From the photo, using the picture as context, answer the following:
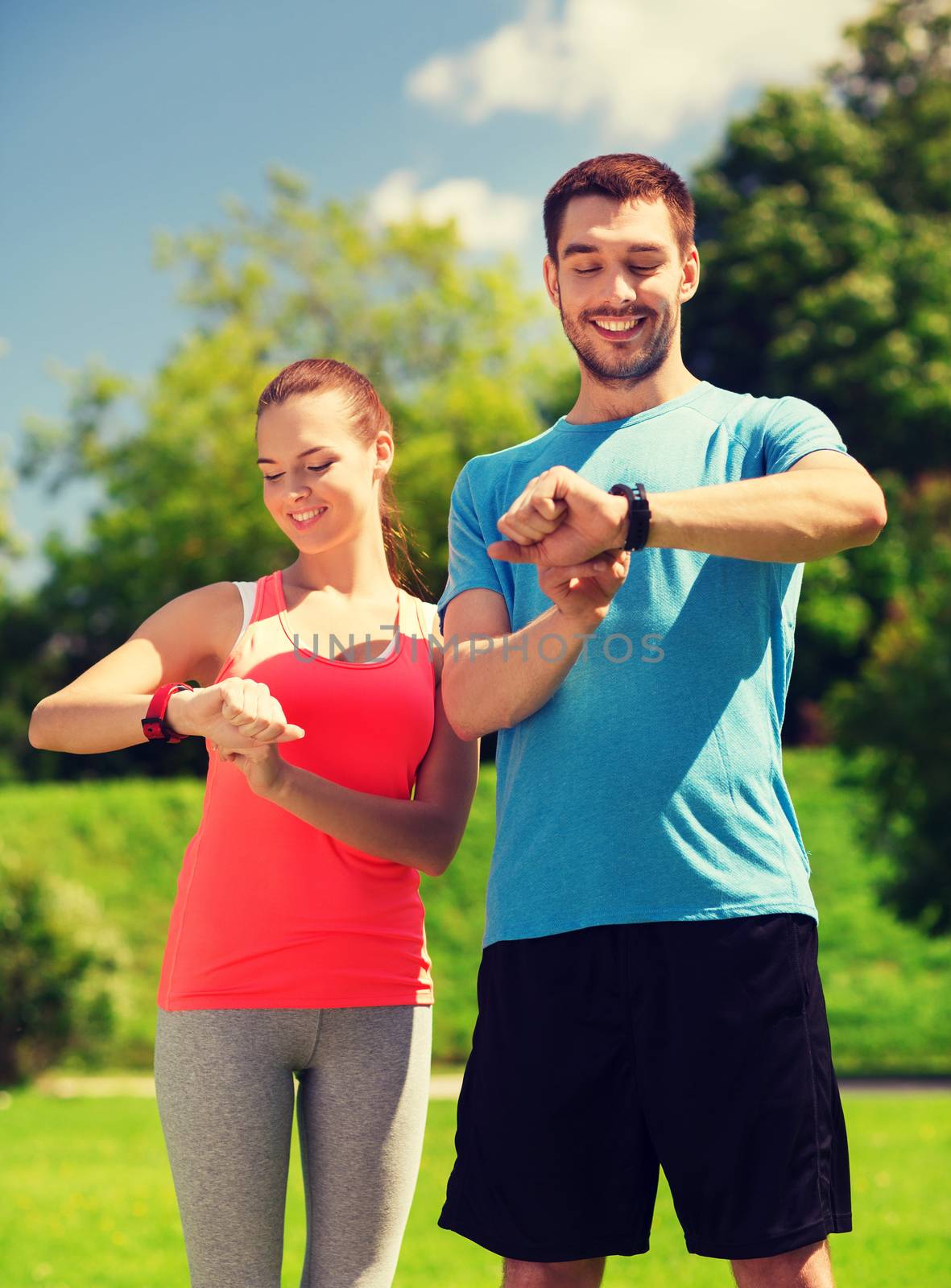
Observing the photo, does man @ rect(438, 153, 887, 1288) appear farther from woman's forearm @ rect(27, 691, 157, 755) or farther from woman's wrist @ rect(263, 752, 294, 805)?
woman's forearm @ rect(27, 691, 157, 755)

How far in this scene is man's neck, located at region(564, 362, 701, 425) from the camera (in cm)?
222

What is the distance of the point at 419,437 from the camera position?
22.7m

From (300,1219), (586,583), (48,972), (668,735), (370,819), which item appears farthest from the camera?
(48,972)

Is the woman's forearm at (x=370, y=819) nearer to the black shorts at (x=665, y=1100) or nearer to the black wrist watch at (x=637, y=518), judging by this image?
the black shorts at (x=665, y=1100)

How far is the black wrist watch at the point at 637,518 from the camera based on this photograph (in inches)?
72.4

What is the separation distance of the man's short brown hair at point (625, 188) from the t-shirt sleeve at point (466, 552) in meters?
0.42

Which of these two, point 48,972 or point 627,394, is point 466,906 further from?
point 627,394

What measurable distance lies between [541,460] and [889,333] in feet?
65.6

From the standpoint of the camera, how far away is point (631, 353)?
2184mm

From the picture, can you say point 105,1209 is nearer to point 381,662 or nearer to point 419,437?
point 381,662

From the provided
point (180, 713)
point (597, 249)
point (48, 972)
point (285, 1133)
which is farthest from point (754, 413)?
point (48, 972)

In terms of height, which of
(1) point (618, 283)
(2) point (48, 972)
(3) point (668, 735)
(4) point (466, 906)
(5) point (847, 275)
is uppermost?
(5) point (847, 275)

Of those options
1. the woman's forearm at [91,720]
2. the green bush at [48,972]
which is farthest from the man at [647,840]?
the green bush at [48,972]

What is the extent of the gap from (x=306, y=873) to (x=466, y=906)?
12.3 meters
